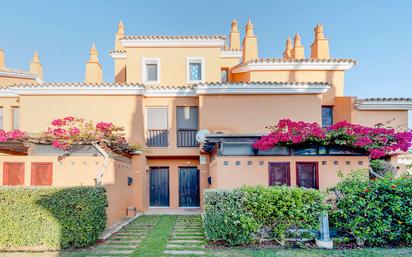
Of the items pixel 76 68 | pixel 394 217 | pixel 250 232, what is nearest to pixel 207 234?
pixel 250 232

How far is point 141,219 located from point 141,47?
10.1 meters

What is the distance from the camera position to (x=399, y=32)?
1689 centimetres

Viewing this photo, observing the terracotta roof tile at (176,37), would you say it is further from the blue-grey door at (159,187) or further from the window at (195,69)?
the blue-grey door at (159,187)

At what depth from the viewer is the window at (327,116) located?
1723cm

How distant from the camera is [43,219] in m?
7.77

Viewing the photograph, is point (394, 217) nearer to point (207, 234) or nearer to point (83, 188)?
point (207, 234)

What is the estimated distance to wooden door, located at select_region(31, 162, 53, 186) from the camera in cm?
1141

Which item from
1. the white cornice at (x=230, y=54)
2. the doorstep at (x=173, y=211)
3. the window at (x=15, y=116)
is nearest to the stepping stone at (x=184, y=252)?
the doorstep at (x=173, y=211)

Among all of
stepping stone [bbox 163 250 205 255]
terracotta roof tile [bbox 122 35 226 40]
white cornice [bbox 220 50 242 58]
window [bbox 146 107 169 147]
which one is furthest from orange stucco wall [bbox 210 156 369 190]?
white cornice [bbox 220 50 242 58]

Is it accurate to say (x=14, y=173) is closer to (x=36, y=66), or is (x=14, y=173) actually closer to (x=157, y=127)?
(x=157, y=127)

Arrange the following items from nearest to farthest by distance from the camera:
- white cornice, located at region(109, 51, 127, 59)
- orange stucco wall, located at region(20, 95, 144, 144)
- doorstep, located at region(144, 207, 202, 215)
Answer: doorstep, located at region(144, 207, 202, 215) → orange stucco wall, located at region(20, 95, 144, 144) → white cornice, located at region(109, 51, 127, 59)

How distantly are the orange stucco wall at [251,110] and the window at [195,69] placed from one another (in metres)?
3.00

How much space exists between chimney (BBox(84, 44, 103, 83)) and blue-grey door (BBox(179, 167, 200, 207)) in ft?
28.1

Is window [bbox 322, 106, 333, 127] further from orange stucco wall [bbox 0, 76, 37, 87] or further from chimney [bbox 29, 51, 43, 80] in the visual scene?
chimney [bbox 29, 51, 43, 80]
